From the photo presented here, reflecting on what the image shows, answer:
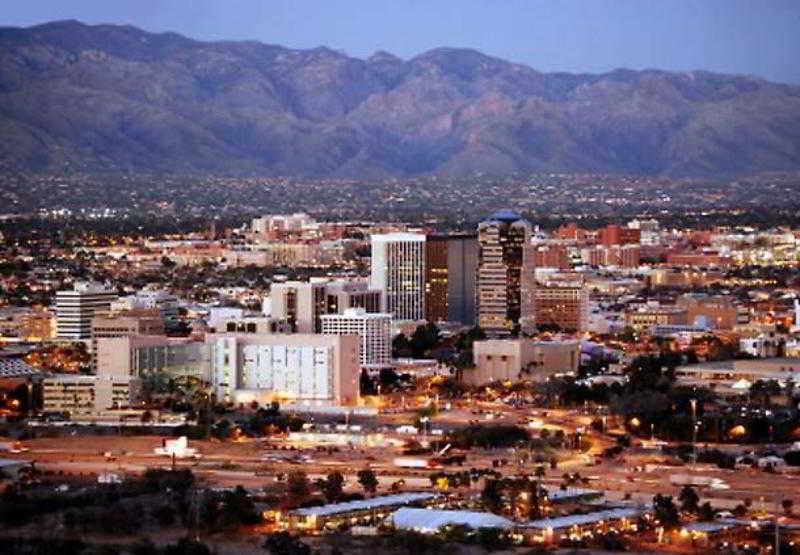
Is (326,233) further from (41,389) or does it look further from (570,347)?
(41,389)

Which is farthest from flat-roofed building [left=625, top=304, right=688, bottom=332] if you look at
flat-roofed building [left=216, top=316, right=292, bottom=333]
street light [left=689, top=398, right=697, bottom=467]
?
street light [left=689, top=398, right=697, bottom=467]

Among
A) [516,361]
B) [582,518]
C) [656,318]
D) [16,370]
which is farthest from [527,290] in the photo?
[582,518]

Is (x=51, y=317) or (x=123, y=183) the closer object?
(x=51, y=317)

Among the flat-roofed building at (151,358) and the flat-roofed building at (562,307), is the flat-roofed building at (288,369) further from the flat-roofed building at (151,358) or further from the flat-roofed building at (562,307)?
the flat-roofed building at (562,307)

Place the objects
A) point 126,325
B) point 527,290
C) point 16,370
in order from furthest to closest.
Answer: point 527,290 → point 126,325 → point 16,370

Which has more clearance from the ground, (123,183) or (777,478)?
(123,183)

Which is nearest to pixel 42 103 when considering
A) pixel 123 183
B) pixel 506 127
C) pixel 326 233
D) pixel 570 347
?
pixel 123 183

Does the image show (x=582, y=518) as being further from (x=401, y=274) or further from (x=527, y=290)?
(x=401, y=274)
